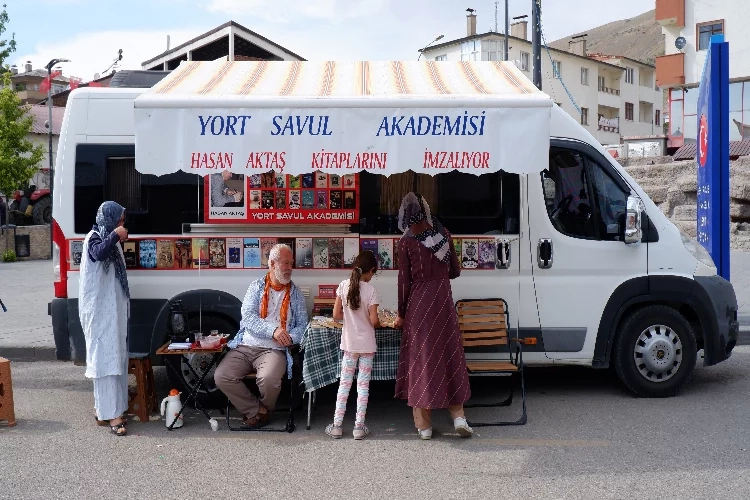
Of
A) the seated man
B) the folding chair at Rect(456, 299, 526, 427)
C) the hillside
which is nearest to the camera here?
the seated man

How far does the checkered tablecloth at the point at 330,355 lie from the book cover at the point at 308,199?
40.4 inches

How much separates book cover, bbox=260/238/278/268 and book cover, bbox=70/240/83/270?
1.45 m

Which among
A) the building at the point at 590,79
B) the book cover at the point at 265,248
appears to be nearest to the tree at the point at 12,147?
the book cover at the point at 265,248

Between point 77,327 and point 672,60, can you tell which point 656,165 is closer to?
point 672,60

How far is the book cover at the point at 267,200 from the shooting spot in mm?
6555

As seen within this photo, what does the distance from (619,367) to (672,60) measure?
117 feet

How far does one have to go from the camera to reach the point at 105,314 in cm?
597

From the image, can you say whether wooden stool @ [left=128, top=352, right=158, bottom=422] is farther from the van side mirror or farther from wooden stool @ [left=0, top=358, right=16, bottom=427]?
the van side mirror

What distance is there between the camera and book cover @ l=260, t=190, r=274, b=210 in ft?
21.5

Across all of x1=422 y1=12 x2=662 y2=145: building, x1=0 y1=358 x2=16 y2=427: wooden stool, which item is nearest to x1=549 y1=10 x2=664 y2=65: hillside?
x1=422 y1=12 x2=662 y2=145: building

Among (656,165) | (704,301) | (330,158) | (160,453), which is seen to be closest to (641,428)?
(704,301)

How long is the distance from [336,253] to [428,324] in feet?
3.86

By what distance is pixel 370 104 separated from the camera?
18.5 feet

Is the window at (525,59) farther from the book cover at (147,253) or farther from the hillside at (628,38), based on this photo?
the hillside at (628,38)
